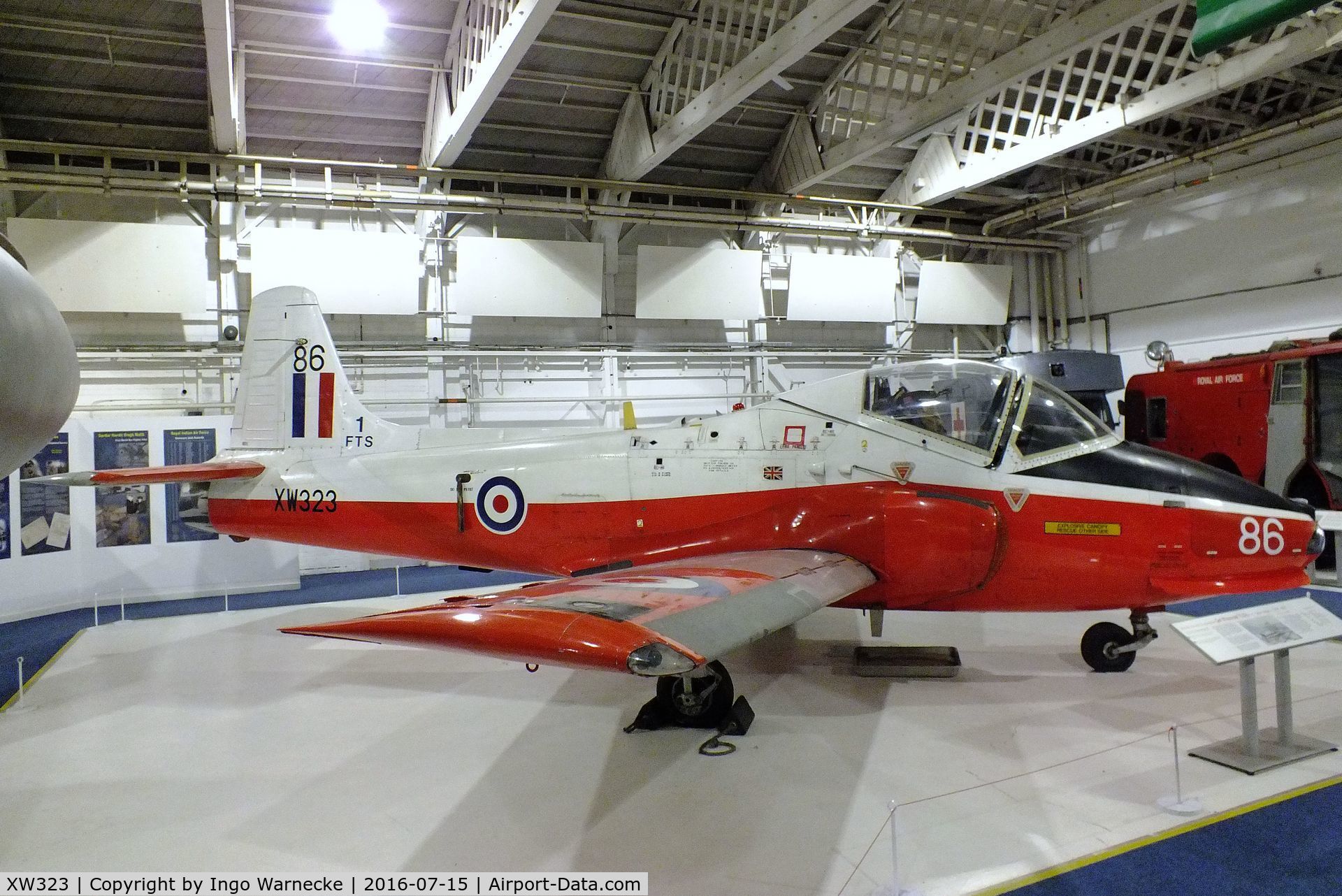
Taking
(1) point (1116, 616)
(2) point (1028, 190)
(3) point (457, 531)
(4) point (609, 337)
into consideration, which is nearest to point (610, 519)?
(3) point (457, 531)

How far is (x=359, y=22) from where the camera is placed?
26.7 feet

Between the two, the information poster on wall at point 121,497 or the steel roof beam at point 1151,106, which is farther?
the information poster on wall at point 121,497

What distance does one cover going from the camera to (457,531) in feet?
18.4

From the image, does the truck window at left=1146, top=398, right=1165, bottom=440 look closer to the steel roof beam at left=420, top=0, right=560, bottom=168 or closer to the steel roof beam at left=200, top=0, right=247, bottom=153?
the steel roof beam at left=420, top=0, right=560, bottom=168

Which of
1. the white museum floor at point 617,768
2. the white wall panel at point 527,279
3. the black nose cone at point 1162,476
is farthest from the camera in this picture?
the white wall panel at point 527,279

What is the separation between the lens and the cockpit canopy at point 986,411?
15.5ft

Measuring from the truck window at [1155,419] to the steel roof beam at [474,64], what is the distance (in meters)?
9.75

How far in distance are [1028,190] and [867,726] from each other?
12.9 metres

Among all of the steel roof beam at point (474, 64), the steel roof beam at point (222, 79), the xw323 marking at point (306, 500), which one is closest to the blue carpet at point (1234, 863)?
the xw323 marking at point (306, 500)

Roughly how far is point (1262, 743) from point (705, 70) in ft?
26.8

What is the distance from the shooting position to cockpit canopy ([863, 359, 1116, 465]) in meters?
4.72

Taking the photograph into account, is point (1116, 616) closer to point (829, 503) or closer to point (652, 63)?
point (829, 503)

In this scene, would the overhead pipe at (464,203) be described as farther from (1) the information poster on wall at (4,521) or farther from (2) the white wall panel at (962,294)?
(1) the information poster on wall at (4,521)

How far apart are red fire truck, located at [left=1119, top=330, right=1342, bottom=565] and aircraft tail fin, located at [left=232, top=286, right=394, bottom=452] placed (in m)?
8.18
